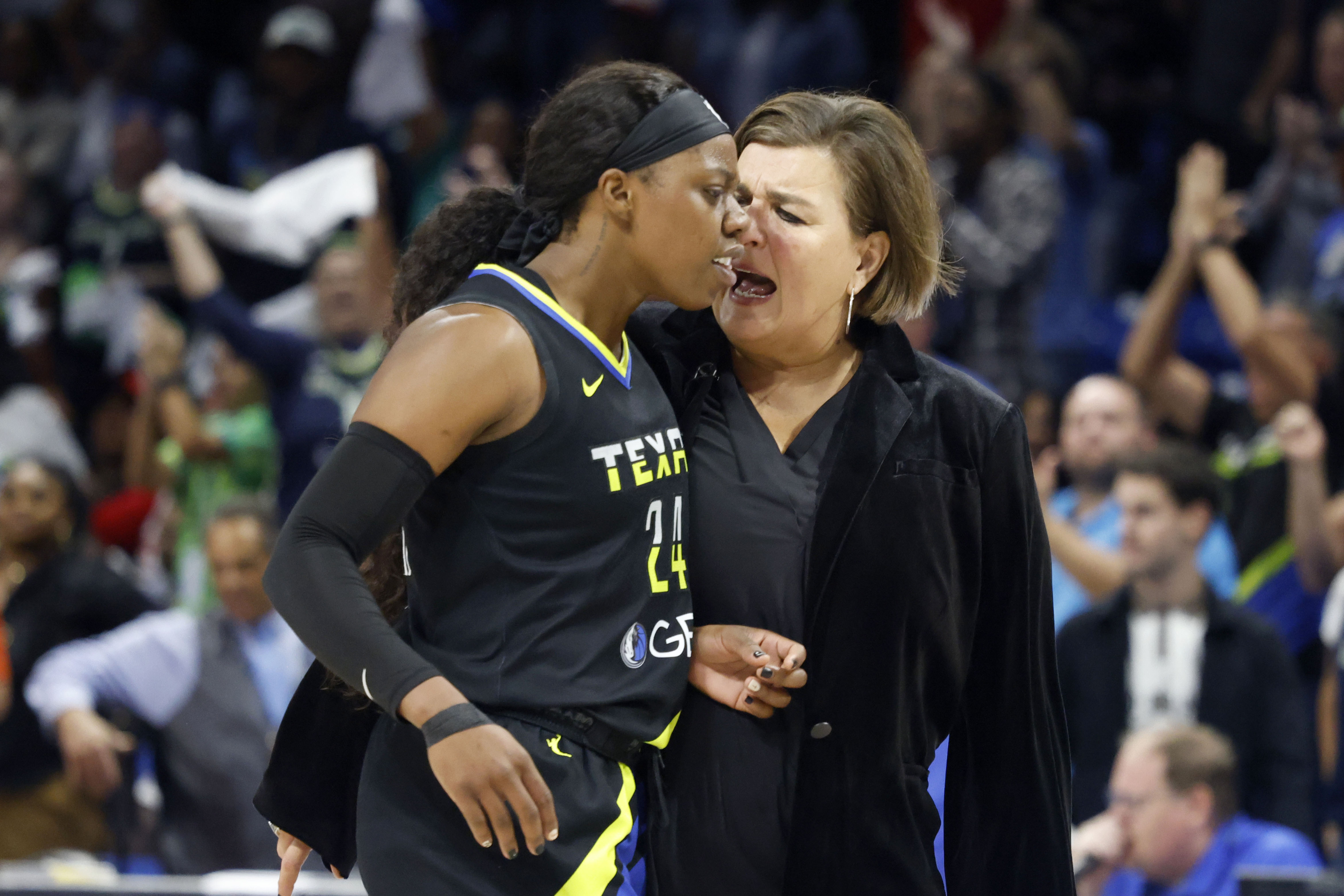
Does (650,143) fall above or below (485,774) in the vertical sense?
above

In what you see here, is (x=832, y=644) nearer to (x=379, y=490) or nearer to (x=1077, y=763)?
(x=379, y=490)

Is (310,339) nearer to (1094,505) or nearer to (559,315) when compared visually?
(1094,505)

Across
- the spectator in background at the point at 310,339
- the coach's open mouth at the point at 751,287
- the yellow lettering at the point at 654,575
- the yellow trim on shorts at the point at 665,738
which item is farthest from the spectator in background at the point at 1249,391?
the yellow lettering at the point at 654,575

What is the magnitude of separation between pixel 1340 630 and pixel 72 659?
373 cm

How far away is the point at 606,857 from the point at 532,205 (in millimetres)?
830

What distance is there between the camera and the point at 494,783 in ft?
5.71

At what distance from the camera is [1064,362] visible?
6.04m

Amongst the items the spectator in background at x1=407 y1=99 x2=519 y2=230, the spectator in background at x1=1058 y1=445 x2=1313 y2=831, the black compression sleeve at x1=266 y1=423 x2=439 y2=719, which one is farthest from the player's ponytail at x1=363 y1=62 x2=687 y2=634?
the spectator in background at x1=407 y1=99 x2=519 y2=230

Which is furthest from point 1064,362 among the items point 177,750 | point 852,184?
point 852,184

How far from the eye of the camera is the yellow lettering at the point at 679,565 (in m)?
2.10

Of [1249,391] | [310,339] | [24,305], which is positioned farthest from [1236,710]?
[24,305]

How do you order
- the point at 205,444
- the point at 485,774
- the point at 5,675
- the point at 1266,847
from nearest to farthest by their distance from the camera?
the point at 485,774
the point at 1266,847
the point at 5,675
the point at 205,444

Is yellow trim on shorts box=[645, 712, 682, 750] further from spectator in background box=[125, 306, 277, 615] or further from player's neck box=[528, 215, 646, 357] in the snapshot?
spectator in background box=[125, 306, 277, 615]

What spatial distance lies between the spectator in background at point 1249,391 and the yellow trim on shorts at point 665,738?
3.07 metres
